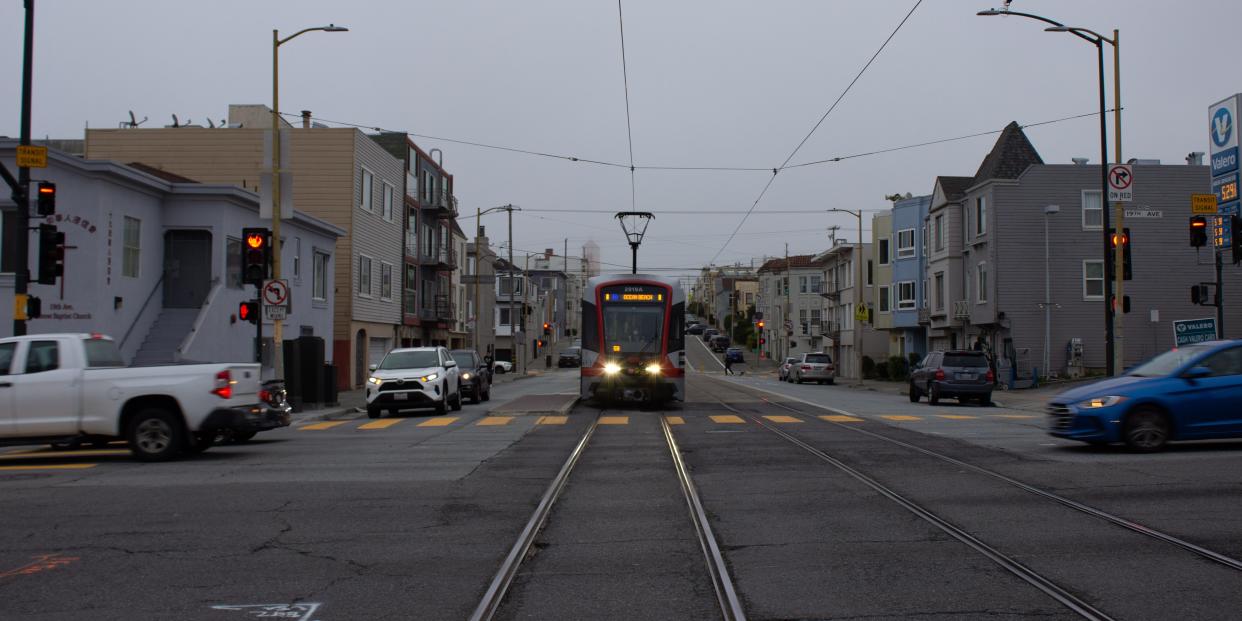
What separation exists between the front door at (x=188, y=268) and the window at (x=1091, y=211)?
1298 inches

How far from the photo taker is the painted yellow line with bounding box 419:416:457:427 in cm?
2150

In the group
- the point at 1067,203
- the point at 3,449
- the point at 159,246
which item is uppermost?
the point at 1067,203

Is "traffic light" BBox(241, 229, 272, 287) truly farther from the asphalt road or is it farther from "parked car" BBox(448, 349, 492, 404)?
"parked car" BBox(448, 349, 492, 404)

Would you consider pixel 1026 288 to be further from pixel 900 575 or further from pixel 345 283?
pixel 900 575

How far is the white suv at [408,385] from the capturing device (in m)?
24.4

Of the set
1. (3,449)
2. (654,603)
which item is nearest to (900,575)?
(654,603)

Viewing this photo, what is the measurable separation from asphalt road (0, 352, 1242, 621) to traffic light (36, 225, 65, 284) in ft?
13.1

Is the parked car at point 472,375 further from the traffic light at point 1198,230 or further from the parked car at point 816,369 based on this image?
the parked car at point 816,369

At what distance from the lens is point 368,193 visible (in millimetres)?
44219

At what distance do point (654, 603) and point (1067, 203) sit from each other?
40.6m

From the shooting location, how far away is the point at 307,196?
41.8 meters

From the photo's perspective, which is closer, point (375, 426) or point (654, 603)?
point (654, 603)

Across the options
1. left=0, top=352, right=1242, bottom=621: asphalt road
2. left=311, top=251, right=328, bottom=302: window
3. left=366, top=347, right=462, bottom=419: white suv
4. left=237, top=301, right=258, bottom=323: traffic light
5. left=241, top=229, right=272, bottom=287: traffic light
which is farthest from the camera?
left=311, top=251, right=328, bottom=302: window

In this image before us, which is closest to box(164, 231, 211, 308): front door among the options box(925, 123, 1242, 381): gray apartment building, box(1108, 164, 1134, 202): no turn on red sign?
box(1108, 164, 1134, 202): no turn on red sign
